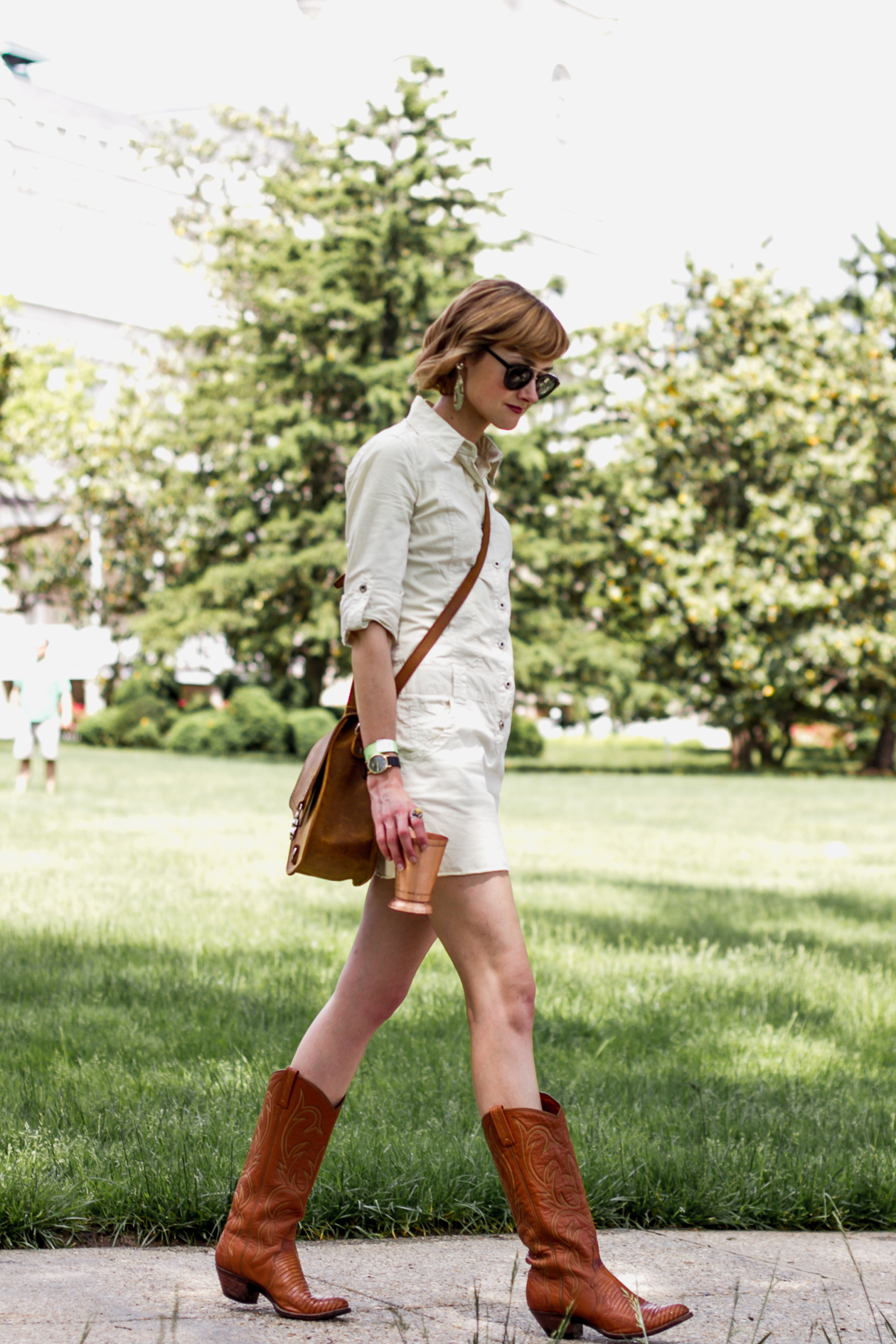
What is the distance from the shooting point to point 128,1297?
3.01 m

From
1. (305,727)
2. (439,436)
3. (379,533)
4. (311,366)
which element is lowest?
(305,727)

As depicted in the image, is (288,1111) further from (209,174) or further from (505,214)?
(209,174)

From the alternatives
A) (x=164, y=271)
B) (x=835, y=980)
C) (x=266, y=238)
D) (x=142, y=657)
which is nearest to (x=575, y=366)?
(x=266, y=238)

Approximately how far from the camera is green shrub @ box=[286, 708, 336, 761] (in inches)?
1223

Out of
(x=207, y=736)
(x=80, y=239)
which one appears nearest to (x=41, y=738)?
(x=207, y=736)

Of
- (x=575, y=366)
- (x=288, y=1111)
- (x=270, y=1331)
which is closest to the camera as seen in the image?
(x=270, y=1331)

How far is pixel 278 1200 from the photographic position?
3086 mm

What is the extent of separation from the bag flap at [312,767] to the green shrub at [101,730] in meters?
31.4

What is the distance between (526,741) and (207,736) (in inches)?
318

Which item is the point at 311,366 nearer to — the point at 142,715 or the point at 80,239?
the point at 142,715

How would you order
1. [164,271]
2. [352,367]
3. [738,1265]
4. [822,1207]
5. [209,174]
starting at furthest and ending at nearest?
[164,271], [209,174], [352,367], [822,1207], [738,1265]

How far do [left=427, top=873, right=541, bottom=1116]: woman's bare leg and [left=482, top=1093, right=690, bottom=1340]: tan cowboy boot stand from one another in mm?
60

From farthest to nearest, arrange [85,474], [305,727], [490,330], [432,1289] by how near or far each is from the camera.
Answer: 1. [85,474]
2. [305,727]
3. [432,1289]
4. [490,330]

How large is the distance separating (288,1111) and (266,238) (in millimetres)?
32729
